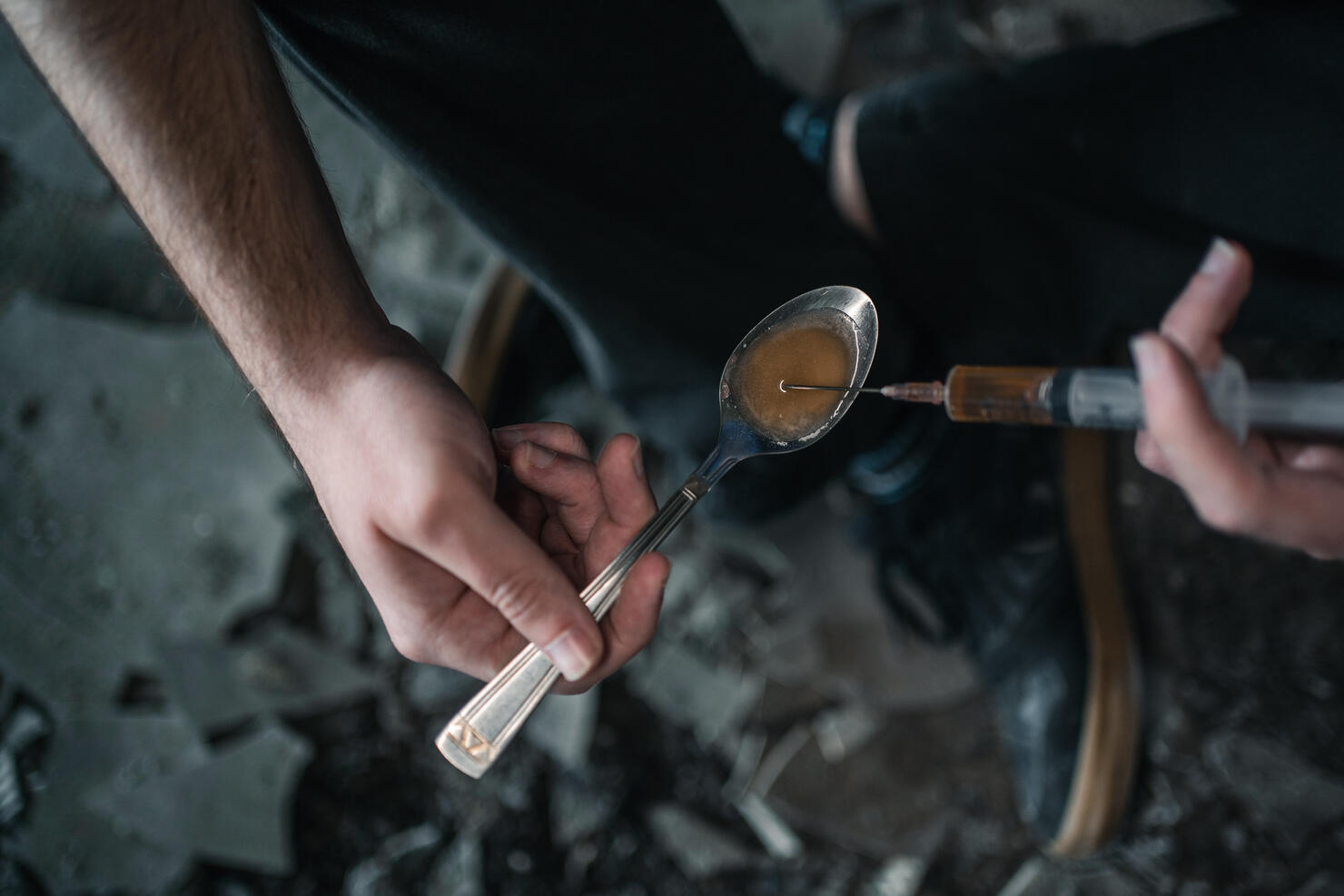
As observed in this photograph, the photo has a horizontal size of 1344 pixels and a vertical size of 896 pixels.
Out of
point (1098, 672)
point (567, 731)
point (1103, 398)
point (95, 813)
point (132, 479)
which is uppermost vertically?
point (132, 479)

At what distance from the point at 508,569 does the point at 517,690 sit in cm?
11

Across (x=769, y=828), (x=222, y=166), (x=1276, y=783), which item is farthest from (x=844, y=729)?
(x=222, y=166)

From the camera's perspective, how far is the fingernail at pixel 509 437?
75 centimetres

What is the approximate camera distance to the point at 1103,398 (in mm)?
768

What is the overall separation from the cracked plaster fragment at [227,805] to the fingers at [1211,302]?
1.61m

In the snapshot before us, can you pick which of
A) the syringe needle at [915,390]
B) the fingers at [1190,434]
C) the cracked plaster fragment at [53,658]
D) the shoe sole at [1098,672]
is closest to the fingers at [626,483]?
the syringe needle at [915,390]

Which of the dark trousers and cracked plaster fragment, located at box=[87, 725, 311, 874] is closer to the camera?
the dark trousers

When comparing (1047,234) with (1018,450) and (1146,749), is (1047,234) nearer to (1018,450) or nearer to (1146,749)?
(1018,450)

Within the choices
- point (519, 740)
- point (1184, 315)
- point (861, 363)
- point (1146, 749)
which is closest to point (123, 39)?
point (861, 363)

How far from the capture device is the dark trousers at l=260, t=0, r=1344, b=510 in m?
0.82

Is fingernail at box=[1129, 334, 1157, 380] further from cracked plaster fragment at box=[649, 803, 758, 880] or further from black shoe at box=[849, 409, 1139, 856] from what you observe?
cracked plaster fragment at box=[649, 803, 758, 880]

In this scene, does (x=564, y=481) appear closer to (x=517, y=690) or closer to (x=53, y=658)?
(x=517, y=690)

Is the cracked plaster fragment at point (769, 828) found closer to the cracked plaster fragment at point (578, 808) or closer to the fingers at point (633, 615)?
the cracked plaster fragment at point (578, 808)

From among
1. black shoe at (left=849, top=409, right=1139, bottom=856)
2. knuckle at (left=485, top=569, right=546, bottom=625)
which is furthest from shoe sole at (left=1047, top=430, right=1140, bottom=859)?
knuckle at (left=485, top=569, right=546, bottom=625)
